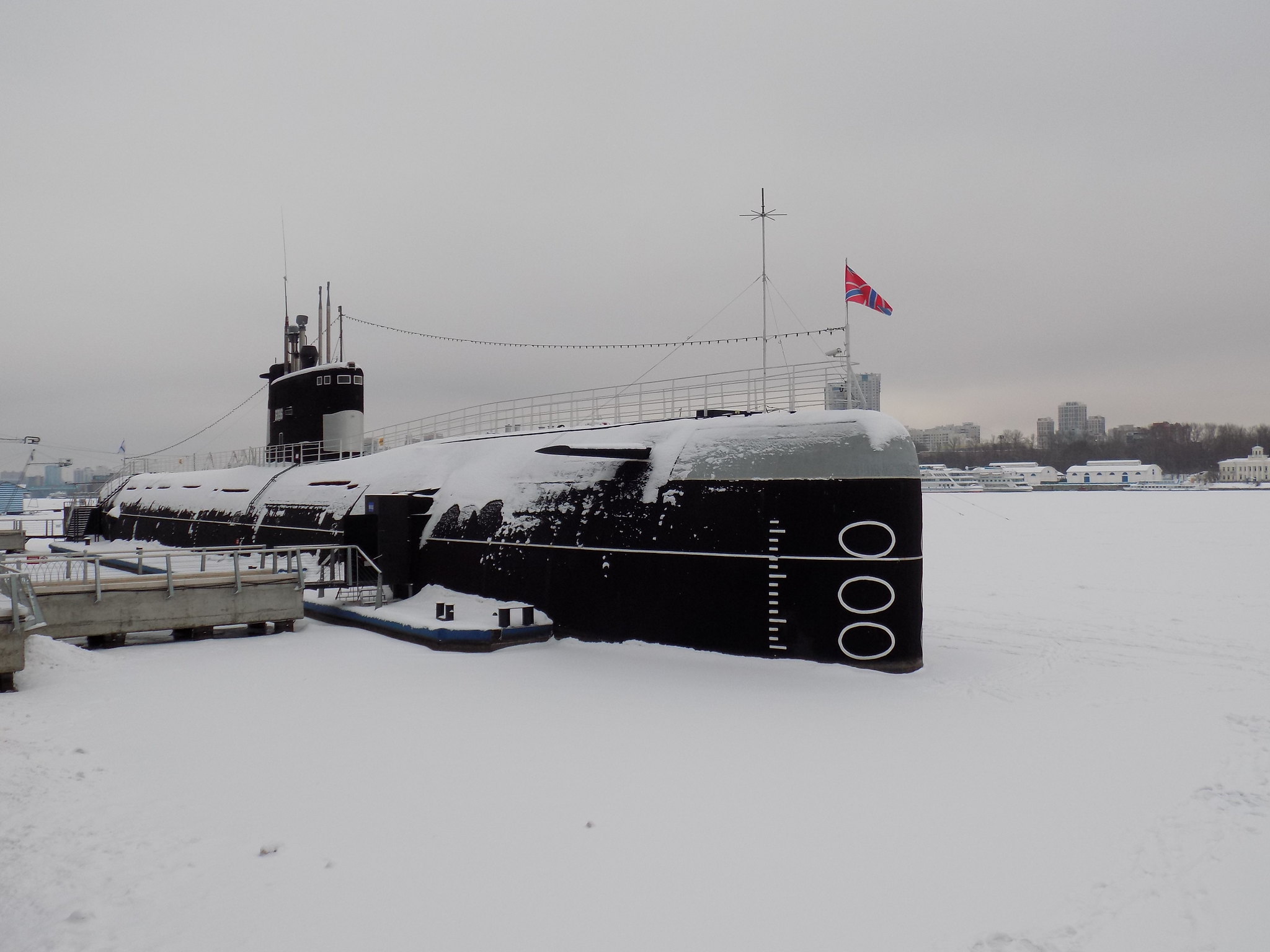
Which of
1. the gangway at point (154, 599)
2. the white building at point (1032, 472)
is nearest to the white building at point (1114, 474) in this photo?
the white building at point (1032, 472)

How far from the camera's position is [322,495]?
22.1m

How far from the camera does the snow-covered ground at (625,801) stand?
567cm

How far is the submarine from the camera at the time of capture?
39.2ft

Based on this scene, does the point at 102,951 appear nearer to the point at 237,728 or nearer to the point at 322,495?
the point at 237,728

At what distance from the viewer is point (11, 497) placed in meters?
80.0

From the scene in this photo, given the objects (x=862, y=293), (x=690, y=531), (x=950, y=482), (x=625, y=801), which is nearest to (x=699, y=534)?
(x=690, y=531)

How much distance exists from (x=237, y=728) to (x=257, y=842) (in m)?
3.13

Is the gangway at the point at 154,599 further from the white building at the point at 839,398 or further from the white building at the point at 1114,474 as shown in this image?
the white building at the point at 1114,474

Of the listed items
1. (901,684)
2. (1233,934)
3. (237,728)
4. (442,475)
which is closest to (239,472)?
(442,475)

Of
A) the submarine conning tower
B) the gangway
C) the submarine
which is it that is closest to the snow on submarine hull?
the submarine

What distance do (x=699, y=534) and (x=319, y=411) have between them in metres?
16.9

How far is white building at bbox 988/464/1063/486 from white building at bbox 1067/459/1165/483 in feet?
7.94

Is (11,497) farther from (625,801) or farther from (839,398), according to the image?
(625,801)

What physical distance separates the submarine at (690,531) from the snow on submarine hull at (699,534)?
2 cm
